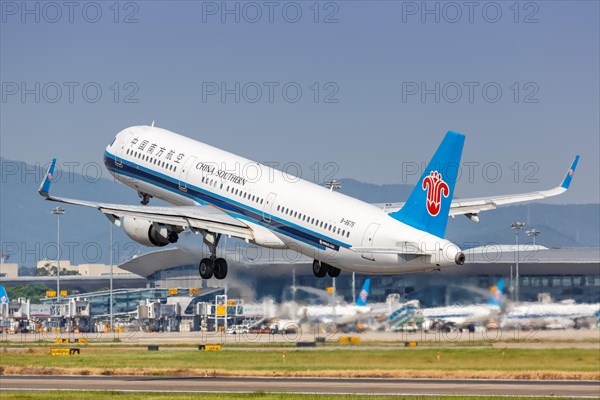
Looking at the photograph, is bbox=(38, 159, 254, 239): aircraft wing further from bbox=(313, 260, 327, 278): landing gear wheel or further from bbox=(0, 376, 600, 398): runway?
bbox=(0, 376, 600, 398): runway

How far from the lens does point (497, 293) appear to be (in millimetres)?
90000

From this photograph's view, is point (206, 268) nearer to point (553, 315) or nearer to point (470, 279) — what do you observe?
point (470, 279)

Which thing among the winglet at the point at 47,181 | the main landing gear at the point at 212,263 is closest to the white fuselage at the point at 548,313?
the main landing gear at the point at 212,263

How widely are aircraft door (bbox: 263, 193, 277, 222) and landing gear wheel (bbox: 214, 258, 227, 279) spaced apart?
5340 mm

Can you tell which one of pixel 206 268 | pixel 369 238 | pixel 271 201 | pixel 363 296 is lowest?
pixel 363 296

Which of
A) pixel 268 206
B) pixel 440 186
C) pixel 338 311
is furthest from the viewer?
pixel 338 311

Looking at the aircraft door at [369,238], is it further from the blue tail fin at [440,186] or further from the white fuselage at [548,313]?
the white fuselage at [548,313]

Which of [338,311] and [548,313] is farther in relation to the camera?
[338,311]

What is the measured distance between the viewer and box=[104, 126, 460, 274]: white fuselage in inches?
2507

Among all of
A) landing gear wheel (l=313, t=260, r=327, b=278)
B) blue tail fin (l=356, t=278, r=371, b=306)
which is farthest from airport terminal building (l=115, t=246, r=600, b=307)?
landing gear wheel (l=313, t=260, r=327, b=278)

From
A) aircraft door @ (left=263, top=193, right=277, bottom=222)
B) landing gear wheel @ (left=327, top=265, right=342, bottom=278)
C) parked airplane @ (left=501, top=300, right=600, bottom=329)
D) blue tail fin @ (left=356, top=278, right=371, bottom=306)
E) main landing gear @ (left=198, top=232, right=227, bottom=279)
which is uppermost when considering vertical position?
aircraft door @ (left=263, top=193, right=277, bottom=222)

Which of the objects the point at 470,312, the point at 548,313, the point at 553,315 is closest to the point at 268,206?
the point at 470,312

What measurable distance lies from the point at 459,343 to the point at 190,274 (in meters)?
34.3

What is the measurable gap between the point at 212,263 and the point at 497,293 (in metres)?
26.3
